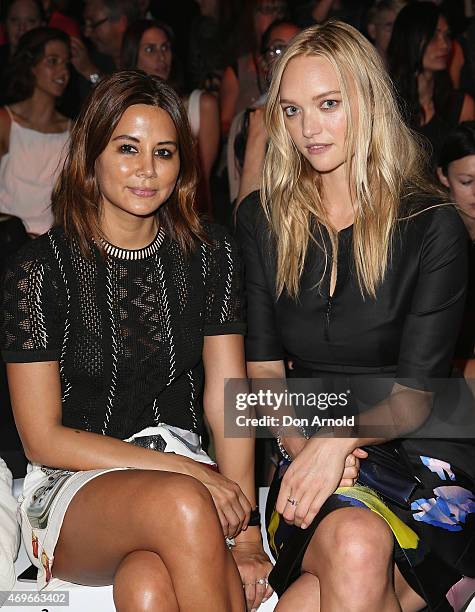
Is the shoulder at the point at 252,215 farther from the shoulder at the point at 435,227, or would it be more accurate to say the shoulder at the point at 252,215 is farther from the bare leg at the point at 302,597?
the bare leg at the point at 302,597

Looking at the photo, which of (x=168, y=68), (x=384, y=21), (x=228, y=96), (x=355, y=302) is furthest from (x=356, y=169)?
(x=384, y=21)

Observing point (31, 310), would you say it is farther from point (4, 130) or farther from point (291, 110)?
point (4, 130)

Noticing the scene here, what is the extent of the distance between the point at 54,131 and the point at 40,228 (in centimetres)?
49

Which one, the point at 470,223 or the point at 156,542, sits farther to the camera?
the point at 470,223

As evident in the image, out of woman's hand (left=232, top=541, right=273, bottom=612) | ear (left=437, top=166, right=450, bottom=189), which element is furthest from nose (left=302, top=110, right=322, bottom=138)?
ear (left=437, top=166, right=450, bottom=189)

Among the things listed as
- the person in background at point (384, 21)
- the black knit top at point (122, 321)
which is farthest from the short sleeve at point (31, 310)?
the person in background at point (384, 21)

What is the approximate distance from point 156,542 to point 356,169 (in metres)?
0.95

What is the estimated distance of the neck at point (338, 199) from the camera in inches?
93.1

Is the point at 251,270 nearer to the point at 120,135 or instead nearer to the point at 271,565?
the point at 120,135

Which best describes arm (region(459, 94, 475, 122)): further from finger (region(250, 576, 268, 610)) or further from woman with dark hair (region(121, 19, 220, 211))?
finger (region(250, 576, 268, 610))

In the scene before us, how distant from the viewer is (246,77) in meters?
4.99

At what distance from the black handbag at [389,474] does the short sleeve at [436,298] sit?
0.59 feet

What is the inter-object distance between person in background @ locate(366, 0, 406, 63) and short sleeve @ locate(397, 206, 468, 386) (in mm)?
2963

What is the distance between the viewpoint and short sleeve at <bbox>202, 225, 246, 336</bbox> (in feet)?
7.98
